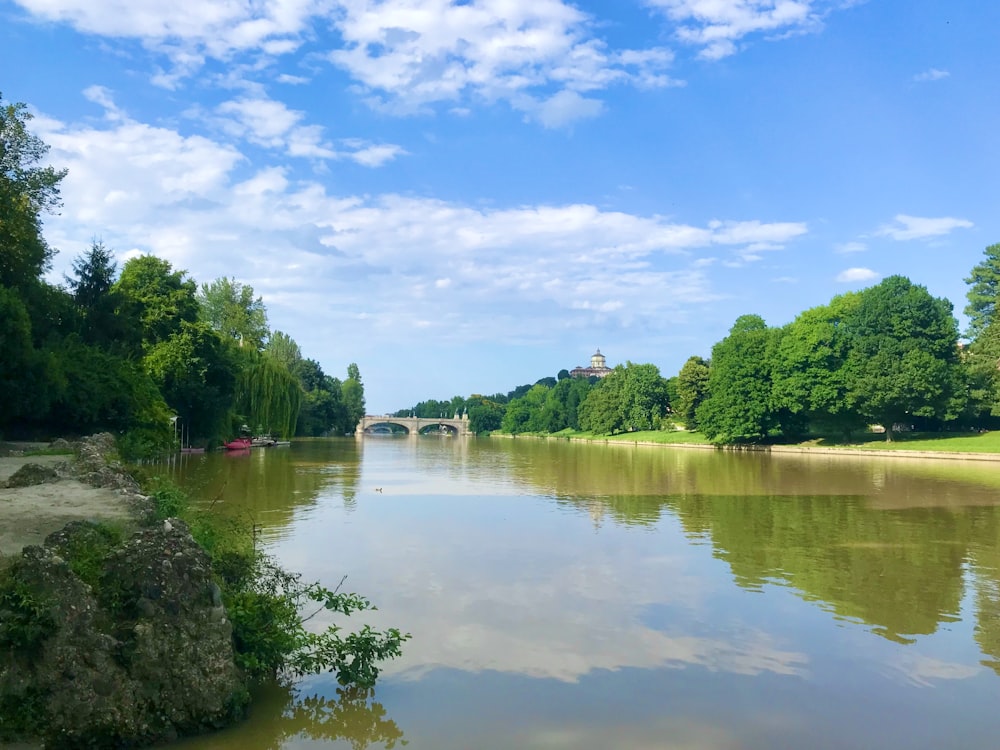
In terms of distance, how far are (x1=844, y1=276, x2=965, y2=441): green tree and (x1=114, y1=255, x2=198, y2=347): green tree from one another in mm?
48343

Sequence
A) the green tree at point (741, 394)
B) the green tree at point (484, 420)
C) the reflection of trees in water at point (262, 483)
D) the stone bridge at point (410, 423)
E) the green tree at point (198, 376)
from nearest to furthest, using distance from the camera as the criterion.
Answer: the reflection of trees in water at point (262, 483), the green tree at point (198, 376), the green tree at point (741, 394), the stone bridge at point (410, 423), the green tree at point (484, 420)

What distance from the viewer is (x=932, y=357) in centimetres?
5572

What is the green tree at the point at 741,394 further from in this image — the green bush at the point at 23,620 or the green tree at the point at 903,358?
the green bush at the point at 23,620

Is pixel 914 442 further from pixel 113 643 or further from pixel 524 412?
pixel 524 412

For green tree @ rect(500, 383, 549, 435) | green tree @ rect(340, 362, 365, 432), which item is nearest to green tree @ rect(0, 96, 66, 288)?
green tree @ rect(340, 362, 365, 432)

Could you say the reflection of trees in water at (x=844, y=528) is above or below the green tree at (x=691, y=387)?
below

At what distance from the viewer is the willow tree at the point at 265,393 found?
56281mm

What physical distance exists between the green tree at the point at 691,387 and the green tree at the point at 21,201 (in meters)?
66.6

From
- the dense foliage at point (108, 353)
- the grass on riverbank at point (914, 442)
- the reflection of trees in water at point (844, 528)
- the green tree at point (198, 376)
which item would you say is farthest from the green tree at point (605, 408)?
the reflection of trees in water at point (844, 528)

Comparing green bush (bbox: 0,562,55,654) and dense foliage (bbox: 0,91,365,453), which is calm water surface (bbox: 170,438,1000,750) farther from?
dense foliage (bbox: 0,91,365,453)

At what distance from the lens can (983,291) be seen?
74.8 m

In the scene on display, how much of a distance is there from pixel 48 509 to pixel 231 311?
5776 centimetres

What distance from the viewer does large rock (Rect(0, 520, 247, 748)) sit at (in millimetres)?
5754

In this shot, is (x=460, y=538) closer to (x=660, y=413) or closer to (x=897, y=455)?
(x=897, y=455)
